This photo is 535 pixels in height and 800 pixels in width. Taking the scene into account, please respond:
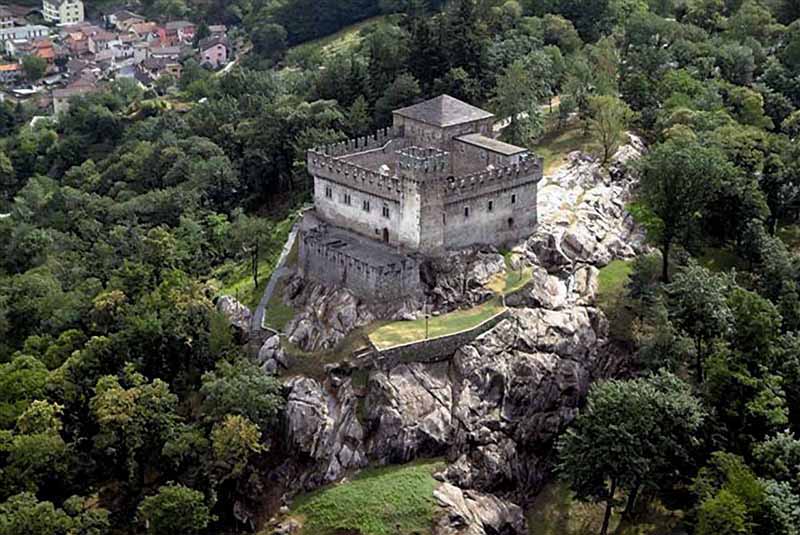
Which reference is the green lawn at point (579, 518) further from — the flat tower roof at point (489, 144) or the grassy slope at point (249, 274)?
the grassy slope at point (249, 274)

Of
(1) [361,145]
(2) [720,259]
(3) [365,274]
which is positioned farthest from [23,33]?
(2) [720,259]

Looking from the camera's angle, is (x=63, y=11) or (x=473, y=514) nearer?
(x=473, y=514)

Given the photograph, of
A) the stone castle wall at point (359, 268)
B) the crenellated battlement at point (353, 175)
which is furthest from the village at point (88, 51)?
the stone castle wall at point (359, 268)

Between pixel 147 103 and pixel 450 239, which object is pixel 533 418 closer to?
pixel 450 239

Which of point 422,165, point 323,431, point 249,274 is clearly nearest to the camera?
point 323,431

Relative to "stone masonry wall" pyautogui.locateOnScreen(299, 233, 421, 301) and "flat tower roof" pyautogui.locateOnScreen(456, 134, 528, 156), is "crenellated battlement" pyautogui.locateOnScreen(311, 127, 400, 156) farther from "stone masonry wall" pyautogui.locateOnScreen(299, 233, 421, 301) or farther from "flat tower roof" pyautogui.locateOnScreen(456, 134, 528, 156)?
"stone masonry wall" pyautogui.locateOnScreen(299, 233, 421, 301)

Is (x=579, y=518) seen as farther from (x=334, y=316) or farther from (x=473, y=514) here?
(x=334, y=316)

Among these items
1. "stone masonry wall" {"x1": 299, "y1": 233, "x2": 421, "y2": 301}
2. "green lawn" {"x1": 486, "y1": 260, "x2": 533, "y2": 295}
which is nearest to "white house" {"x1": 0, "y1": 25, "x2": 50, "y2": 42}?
"stone masonry wall" {"x1": 299, "y1": 233, "x2": 421, "y2": 301}
